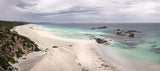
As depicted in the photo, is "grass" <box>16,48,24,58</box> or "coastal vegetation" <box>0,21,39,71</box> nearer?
"coastal vegetation" <box>0,21,39,71</box>

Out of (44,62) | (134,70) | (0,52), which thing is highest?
(0,52)

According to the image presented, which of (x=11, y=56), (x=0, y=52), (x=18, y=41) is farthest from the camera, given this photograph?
(x=18, y=41)

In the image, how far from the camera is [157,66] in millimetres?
18516

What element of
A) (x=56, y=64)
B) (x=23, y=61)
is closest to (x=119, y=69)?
(x=56, y=64)

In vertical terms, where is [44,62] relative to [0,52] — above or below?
below

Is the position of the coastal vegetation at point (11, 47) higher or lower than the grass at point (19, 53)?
higher

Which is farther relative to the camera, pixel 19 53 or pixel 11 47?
pixel 19 53

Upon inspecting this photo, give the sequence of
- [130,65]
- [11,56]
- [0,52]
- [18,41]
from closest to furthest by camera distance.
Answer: [0,52], [11,56], [130,65], [18,41]

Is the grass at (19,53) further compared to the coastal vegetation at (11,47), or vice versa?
the grass at (19,53)

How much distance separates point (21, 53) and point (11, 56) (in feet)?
7.86

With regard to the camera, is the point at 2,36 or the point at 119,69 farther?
the point at 2,36

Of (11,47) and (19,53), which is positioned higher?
(11,47)

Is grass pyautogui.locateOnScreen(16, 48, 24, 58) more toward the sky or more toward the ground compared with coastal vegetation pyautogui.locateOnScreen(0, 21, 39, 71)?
more toward the ground

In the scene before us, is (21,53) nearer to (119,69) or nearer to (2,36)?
(2,36)
